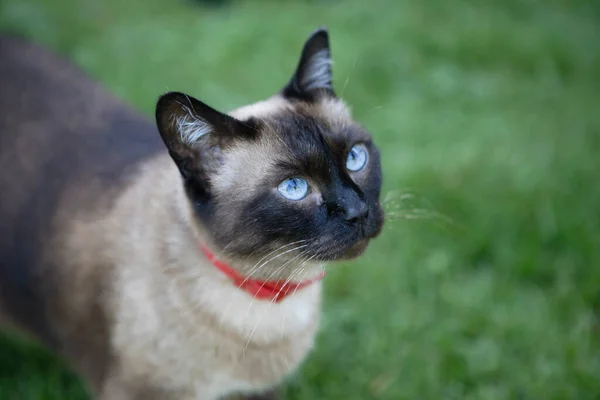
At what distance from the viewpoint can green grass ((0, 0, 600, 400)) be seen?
9.23ft

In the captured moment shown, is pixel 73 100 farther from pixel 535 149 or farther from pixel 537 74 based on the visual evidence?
pixel 537 74

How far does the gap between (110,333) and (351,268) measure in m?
1.43

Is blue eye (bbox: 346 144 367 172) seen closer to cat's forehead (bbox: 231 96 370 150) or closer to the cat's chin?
cat's forehead (bbox: 231 96 370 150)

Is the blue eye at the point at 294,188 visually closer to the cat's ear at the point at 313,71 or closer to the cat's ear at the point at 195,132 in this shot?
the cat's ear at the point at 195,132

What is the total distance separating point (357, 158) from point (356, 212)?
0.27 meters

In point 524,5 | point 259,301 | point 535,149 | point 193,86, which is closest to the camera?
point 259,301

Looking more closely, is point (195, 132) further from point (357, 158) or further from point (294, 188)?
point (357, 158)

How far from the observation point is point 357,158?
208 centimetres

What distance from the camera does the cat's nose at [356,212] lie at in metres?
1.87

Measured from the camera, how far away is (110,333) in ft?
7.43

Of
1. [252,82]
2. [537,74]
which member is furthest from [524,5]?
[252,82]

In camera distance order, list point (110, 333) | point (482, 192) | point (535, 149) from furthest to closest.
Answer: point (535, 149)
point (482, 192)
point (110, 333)

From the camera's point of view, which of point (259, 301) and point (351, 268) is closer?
point (259, 301)

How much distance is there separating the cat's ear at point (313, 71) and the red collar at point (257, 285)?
636 mm
